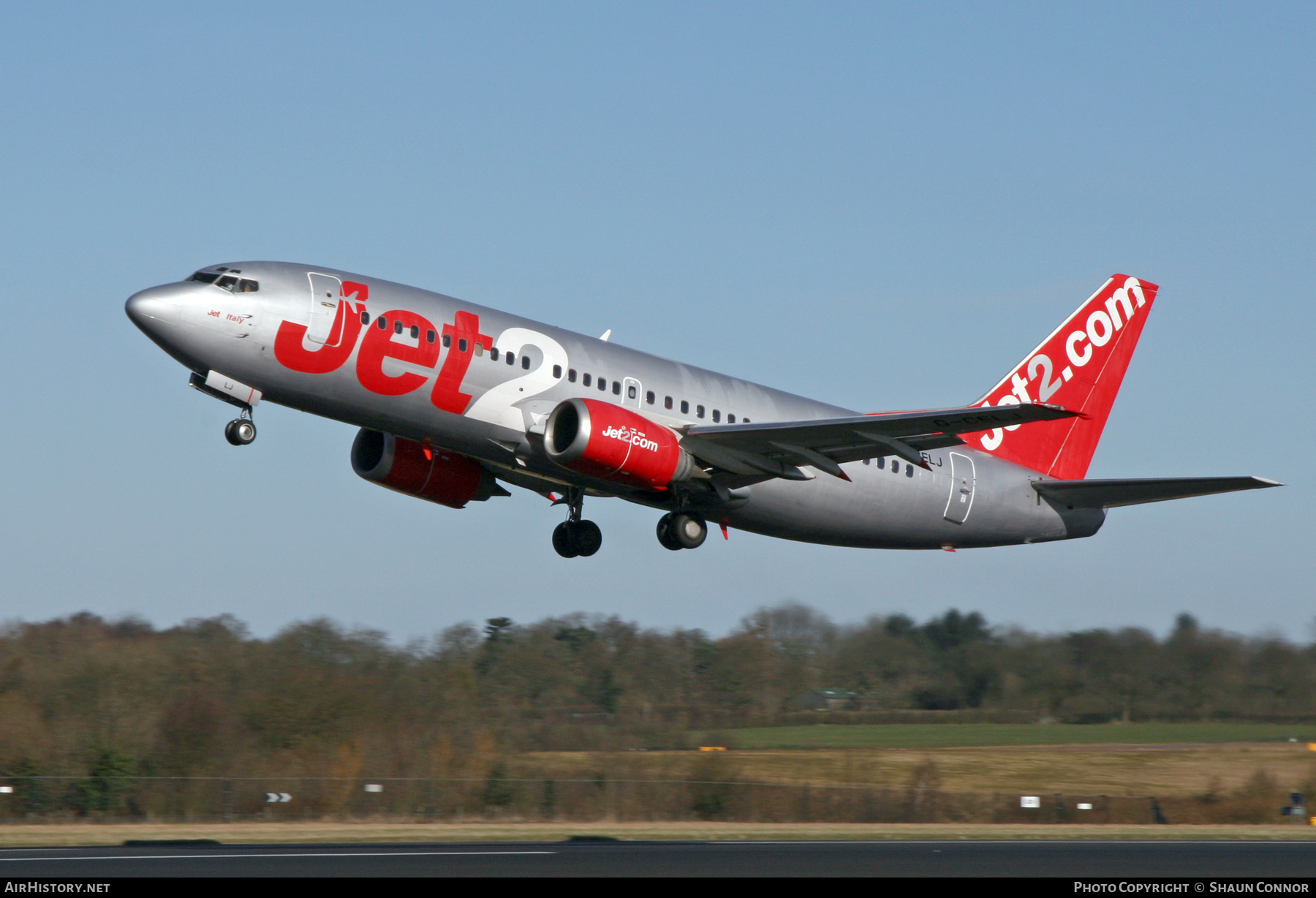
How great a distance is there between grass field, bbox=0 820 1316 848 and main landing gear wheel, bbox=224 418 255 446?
8.45m

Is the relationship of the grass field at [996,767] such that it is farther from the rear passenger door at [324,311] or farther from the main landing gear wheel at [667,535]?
the rear passenger door at [324,311]

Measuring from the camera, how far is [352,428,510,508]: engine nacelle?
31172 mm

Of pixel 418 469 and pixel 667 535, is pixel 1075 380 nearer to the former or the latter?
pixel 667 535

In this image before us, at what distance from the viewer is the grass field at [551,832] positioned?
29.4 metres

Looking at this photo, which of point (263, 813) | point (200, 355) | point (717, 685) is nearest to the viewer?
point (200, 355)

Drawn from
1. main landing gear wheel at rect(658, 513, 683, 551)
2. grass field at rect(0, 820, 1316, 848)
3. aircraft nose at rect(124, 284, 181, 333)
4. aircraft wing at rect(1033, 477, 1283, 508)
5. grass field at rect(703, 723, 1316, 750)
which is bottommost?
grass field at rect(0, 820, 1316, 848)

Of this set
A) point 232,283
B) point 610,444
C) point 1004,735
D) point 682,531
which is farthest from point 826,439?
point 1004,735

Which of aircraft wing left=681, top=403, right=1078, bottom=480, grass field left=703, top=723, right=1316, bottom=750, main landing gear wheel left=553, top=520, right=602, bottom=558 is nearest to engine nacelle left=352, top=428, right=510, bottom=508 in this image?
main landing gear wheel left=553, top=520, right=602, bottom=558

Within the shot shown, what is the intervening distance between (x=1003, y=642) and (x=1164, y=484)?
19296 mm

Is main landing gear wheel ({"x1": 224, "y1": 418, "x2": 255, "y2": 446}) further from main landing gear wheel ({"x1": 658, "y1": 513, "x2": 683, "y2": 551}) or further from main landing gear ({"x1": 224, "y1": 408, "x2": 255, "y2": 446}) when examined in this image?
main landing gear wheel ({"x1": 658, "y1": 513, "x2": 683, "y2": 551})

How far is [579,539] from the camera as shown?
A: 32.7m

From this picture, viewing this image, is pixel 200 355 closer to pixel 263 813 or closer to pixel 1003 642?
pixel 263 813
